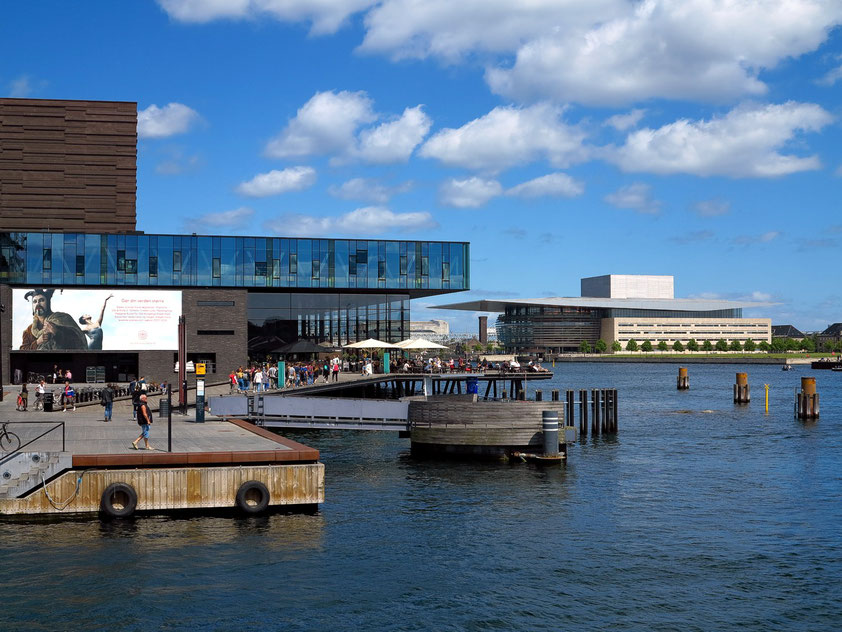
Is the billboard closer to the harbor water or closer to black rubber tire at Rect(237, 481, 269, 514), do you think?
the harbor water

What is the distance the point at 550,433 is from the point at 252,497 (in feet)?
48.2

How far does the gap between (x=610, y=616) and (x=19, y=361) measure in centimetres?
6826

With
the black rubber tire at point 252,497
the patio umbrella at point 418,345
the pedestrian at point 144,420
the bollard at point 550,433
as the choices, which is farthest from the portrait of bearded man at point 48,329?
the black rubber tire at point 252,497

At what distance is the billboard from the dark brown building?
40.2 m

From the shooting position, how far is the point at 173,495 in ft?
82.6

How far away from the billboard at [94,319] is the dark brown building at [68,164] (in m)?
40.2

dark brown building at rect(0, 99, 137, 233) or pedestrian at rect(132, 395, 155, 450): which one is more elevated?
dark brown building at rect(0, 99, 137, 233)

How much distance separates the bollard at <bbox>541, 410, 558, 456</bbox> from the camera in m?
36.4

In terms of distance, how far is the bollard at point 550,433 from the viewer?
3644 cm

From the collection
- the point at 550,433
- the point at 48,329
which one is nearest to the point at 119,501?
the point at 550,433

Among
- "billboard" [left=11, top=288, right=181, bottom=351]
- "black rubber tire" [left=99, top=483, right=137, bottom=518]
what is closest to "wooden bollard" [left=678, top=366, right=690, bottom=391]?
"billboard" [left=11, top=288, right=181, bottom=351]

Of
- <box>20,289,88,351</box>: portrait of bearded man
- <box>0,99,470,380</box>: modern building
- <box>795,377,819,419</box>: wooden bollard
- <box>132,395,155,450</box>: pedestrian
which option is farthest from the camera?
<box>0,99,470,380</box>: modern building

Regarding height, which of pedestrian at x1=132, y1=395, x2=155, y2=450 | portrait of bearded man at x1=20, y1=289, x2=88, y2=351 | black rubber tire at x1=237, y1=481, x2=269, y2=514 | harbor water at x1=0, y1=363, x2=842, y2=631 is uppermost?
portrait of bearded man at x1=20, y1=289, x2=88, y2=351

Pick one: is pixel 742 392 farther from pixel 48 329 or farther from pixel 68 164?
pixel 68 164
